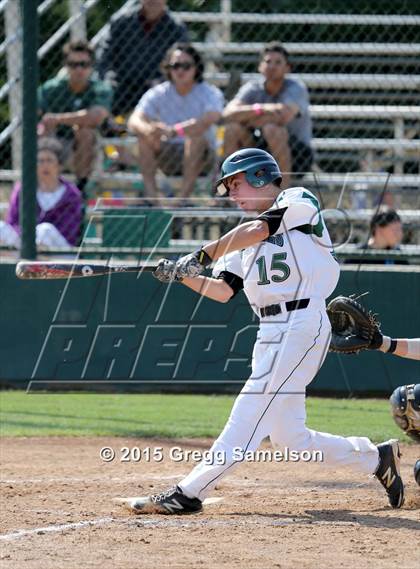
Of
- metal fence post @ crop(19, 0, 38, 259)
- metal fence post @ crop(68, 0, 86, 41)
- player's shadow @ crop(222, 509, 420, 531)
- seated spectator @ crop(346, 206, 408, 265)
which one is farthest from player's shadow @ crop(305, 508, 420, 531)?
metal fence post @ crop(68, 0, 86, 41)

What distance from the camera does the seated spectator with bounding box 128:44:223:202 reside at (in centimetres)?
1004

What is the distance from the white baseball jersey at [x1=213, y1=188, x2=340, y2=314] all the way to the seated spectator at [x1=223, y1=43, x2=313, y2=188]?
4584mm

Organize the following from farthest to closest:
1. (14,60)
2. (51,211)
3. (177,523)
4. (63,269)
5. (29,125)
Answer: (14,60) → (51,211) → (29,125) → (63,269) → (177,523)

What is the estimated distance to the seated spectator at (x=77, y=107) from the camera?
10.4m

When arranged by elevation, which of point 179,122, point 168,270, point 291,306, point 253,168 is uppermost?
point 179,122

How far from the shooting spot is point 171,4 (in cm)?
1288

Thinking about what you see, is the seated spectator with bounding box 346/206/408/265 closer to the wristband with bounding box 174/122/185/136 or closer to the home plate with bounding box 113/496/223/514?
the wristband with bounding box 174/122/185/136

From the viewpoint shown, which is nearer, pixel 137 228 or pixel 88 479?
pixel 88 479

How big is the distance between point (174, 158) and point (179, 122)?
37 centimetres

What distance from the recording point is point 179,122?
10281mm

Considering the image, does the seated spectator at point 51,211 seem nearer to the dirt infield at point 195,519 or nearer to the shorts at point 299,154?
the shorts at point 299,154

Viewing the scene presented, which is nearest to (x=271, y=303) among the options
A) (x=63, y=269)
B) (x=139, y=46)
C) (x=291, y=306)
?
(x=291, y=306)

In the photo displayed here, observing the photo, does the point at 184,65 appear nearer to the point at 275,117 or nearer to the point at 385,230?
the point at 275,117

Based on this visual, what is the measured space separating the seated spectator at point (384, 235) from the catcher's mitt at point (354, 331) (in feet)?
12.0
